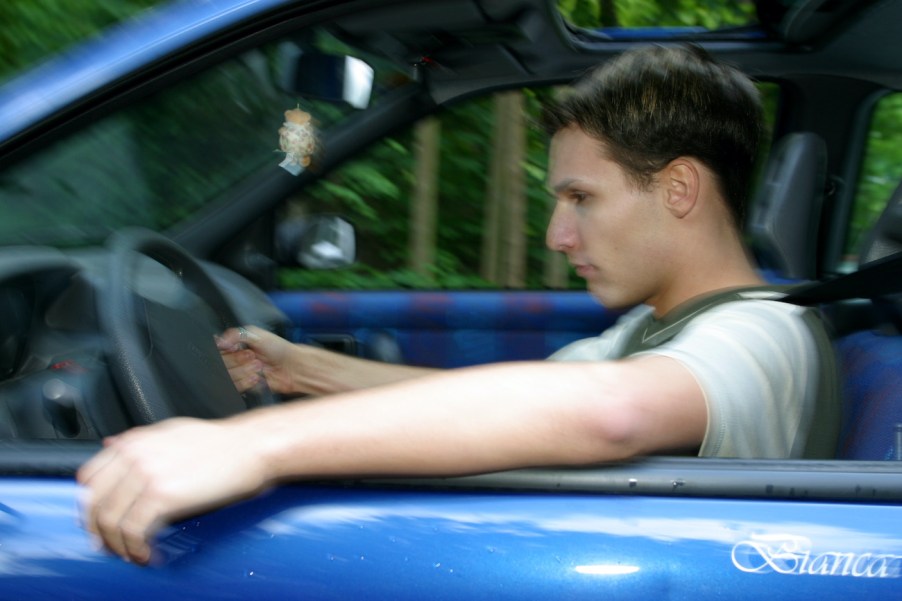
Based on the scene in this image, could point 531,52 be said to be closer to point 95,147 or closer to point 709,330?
point 95,147

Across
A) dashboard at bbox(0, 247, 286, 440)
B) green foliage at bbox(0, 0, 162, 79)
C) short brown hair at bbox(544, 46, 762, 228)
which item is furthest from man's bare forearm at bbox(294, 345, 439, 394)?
green foliage at bbox(0, 0, 162, 79)

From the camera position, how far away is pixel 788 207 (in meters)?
2.57

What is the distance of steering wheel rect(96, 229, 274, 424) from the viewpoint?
1.35m

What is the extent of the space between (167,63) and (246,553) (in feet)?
2.15

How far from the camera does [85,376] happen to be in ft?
4.94

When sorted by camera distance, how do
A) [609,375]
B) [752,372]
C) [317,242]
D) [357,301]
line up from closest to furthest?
[609,375] → [752,372] → [317,242] → [357,301]

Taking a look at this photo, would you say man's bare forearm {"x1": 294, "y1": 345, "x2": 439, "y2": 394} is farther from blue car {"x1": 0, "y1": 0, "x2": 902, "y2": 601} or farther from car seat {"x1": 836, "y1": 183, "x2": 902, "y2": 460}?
car seat {"x1": 836, "y1": 183, "x2": 902, "y2": 460}

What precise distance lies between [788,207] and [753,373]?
1.26m

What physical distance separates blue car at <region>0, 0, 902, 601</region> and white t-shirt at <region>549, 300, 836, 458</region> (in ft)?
0.35

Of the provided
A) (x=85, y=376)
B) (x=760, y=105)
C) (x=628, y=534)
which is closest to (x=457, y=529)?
(x=628, y=534)

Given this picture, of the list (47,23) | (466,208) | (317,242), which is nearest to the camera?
(317,242)

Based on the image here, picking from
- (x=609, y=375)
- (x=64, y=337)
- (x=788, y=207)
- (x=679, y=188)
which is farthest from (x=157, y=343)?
(x=788, y=207)

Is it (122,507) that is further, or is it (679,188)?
(679,188)

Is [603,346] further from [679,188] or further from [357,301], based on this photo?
[357,301]
